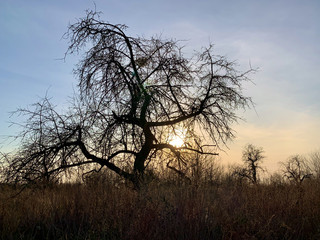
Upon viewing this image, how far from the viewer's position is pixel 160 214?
20.1ft

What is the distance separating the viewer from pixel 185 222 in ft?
20.3

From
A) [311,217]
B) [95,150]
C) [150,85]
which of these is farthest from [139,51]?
[311,217]

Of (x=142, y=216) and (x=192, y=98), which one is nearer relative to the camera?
(x=142, y=216)

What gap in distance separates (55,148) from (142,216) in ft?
20.5

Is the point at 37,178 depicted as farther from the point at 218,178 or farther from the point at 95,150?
the point at 218,178

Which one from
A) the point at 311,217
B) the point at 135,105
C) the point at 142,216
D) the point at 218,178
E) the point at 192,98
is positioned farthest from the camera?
the point at 192,98

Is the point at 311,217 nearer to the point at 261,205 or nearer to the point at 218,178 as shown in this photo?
the point at 261,205

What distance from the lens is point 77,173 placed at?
10969 mm

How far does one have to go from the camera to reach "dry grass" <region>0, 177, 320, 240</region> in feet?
19.6

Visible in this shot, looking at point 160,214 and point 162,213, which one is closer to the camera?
point 160,214

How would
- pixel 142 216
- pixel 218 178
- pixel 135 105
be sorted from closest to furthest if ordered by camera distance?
1. pixel 142 216
2. pixel 218 178
3. pixel 135 105

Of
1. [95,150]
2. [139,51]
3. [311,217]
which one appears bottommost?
[311,217]

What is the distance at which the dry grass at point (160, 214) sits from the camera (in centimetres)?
599

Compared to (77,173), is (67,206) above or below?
below
